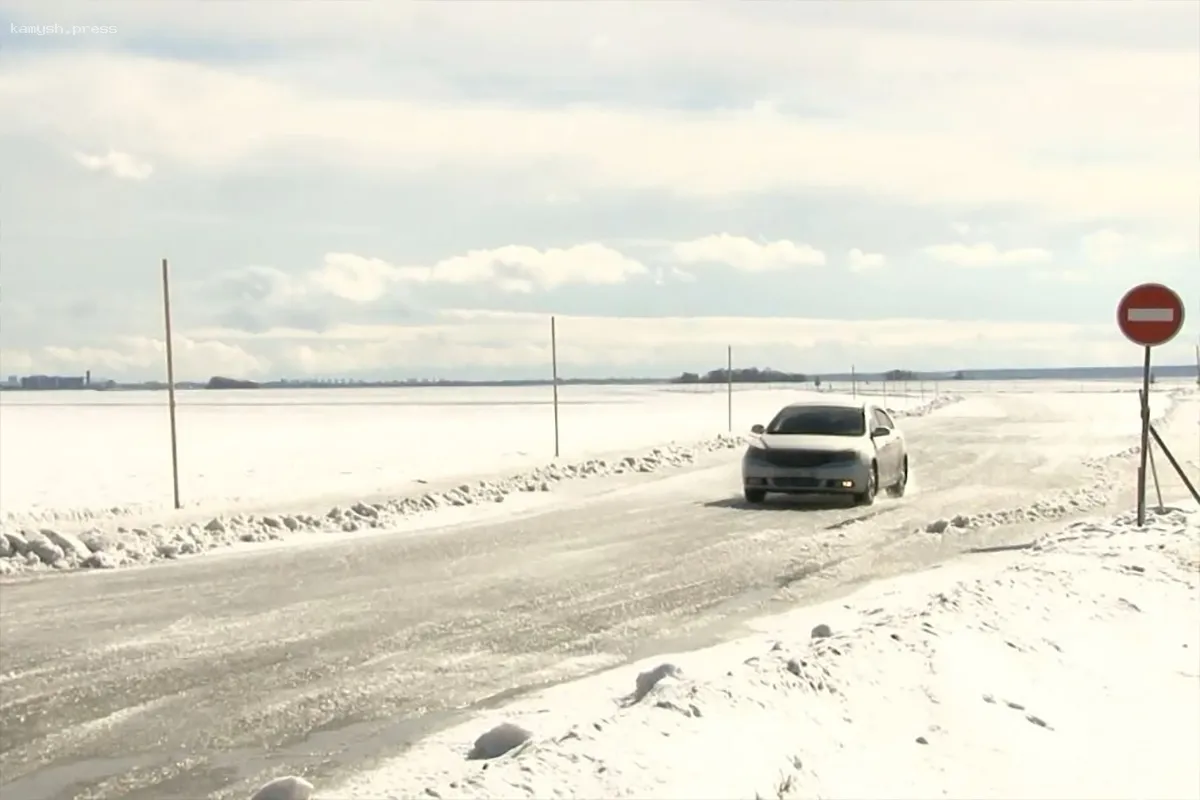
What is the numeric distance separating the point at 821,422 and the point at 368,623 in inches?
478

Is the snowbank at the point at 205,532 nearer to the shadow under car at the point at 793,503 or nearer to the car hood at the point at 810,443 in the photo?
the shadow under car at the point at 793,503

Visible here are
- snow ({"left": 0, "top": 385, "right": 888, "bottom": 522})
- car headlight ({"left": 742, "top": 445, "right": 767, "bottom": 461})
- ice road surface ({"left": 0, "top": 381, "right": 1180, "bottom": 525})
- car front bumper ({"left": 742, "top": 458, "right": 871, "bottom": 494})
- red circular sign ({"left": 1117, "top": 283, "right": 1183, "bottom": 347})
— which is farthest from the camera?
snow ({"left": 0, "top": 385, "right": 888, "bottom": 522})

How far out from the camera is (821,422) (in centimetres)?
2078

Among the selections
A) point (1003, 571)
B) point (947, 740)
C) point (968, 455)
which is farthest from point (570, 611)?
point (968, 455)

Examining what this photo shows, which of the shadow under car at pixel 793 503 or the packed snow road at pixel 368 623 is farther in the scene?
the shadow under car at pixel 793 503

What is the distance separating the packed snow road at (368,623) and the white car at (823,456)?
0.46m

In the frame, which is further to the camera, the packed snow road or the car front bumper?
the car front bumper

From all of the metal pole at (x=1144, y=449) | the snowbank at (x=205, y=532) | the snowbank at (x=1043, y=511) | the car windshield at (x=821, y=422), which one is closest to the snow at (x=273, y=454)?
the snowbank at (x=205, y=532)

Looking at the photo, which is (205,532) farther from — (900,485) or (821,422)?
(900,485)

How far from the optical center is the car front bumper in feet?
62.8

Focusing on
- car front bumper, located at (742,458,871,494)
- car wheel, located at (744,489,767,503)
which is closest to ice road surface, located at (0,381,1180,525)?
car wheel, located at (744,489,767,503)

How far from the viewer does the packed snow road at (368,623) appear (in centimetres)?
669

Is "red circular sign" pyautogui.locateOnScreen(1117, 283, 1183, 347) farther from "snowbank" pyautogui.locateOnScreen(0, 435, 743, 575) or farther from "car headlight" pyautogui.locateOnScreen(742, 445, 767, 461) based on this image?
"snowbank" pyautogui.locateOnScreen(0, 435, 743, 575)

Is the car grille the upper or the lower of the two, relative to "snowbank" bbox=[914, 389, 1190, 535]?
upper
